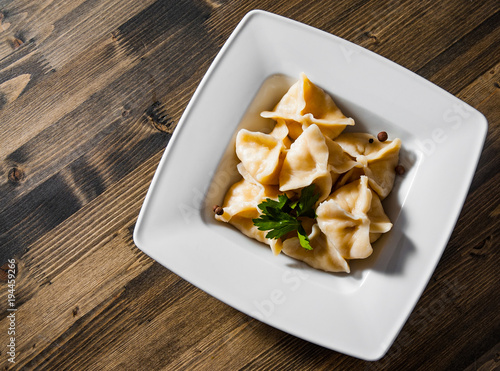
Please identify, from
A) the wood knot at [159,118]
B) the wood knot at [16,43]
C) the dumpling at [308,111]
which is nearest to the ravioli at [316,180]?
the dumpling at [308,111]

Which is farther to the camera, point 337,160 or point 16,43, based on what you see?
point 16,43

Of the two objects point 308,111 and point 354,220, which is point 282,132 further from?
point 354,220

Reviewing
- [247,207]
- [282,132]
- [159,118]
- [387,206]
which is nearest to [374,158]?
[387,206]

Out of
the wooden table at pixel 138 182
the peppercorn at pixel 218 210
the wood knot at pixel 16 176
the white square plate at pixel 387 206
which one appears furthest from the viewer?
the wood knot at pixel 16 176

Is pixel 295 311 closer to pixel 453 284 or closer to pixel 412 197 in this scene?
pixel 412 197

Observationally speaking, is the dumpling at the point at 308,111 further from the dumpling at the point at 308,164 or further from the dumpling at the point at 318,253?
the dumpling at the point at 318,253

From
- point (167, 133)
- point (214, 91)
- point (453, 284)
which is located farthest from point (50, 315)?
point (453, 284)
